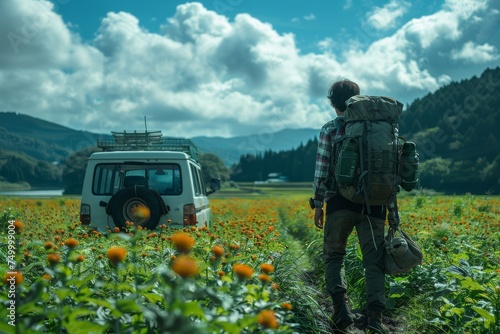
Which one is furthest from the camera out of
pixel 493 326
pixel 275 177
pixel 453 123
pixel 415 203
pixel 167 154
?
pixel 275 177

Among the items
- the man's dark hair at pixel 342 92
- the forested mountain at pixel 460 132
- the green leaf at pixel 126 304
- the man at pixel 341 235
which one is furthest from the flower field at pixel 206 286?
the forested mountain at pixel 460 132

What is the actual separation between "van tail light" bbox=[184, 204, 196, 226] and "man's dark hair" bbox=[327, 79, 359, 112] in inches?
119

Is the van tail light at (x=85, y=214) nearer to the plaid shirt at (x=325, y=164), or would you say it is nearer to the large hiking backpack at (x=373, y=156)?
the plaid shirt at (x=325, y=164)

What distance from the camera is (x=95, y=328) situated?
2033 millimetres

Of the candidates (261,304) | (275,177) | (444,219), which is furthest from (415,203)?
(275,177)

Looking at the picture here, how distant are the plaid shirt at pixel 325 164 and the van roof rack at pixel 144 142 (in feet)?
15.9

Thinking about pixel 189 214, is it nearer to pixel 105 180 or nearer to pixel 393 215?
pixel 105 180

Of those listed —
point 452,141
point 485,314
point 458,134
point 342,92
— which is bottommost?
point 485,314

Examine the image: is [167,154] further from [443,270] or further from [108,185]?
[443,270]

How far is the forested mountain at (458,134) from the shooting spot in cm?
7781

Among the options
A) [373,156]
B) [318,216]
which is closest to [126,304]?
[373,156]

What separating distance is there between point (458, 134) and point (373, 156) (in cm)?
10856

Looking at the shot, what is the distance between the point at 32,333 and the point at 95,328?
234 mm

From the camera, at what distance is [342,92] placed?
4.88 m
